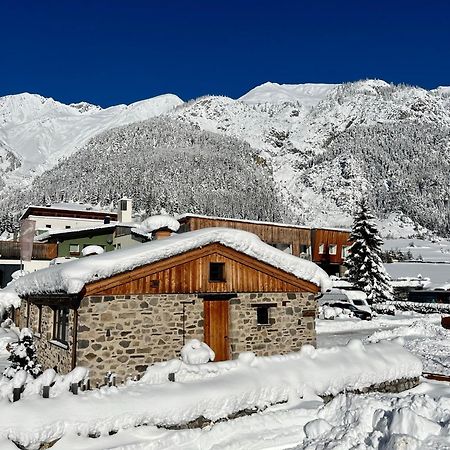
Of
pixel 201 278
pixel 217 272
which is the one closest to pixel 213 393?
pixel 201 278

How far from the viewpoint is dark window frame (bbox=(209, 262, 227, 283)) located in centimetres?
1627

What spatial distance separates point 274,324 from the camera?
16984 millimetres

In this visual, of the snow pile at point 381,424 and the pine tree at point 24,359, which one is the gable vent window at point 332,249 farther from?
the snow pile at point 381,424

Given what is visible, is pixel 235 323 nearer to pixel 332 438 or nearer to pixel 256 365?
pixel 256 365

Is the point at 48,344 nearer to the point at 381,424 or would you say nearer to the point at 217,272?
the point at 217,272

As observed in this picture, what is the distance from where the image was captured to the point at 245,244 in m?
16.5

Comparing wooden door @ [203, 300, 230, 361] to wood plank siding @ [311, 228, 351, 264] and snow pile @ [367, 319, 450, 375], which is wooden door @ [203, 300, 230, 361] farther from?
wood plank siding @ [311, 228, 351, 264]

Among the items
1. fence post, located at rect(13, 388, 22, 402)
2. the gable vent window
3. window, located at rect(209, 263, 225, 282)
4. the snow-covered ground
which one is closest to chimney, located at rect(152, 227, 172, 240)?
window, located at rect(209, 263, 225, 282)

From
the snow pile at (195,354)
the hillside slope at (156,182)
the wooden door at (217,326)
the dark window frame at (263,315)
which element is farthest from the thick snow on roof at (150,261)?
the hillside slope at (156,182)

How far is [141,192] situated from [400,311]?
366 ft

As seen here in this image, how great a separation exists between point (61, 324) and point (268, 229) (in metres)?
38.5

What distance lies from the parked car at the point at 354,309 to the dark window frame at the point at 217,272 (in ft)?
82.4

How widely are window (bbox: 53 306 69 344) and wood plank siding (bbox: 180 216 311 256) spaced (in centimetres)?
3073

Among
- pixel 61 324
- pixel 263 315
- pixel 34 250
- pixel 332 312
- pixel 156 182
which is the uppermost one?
pixel 156 182
